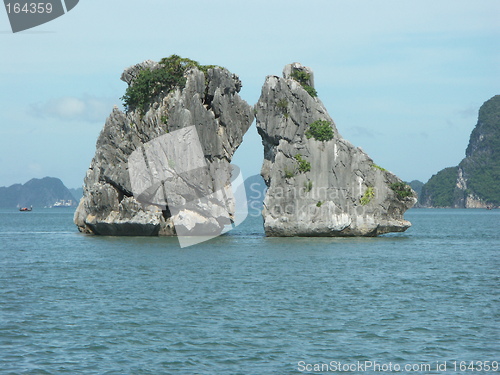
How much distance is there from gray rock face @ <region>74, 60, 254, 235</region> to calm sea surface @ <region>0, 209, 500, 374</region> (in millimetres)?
11009

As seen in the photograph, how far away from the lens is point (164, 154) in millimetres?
61500

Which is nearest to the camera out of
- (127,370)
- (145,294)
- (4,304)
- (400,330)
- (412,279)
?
(127,370)

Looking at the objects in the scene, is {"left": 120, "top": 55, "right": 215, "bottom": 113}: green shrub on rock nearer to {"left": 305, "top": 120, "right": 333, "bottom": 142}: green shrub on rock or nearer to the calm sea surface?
{"left": 305, "top": 120, "right": 333, "bottom": 142}: green shrub on rock

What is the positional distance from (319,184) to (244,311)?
3124 cm

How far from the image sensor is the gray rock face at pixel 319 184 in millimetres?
58125

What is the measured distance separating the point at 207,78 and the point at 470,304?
3932cm

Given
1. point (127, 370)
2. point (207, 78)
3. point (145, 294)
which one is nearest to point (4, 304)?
point (145, 294)

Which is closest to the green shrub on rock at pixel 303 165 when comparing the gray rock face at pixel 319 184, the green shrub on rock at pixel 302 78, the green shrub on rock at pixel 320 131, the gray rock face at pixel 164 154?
the gray rock face at pixel 319 184

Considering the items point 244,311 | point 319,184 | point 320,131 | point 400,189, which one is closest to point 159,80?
point 320,131

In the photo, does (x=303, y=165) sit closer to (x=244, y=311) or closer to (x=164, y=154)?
(x=164, y=154)

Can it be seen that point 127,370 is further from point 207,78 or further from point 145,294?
point 207,78

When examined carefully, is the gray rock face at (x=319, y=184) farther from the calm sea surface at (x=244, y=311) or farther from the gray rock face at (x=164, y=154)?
the calm sea surface at (x=244, y=311)

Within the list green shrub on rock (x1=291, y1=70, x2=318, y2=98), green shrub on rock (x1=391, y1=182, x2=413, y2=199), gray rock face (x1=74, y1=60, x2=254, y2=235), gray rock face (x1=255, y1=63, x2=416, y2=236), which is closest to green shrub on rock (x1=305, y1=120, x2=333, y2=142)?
gray rock face (x1=255, y1=63, x2=416, y2=236)

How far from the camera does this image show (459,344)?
2283 centimetres
